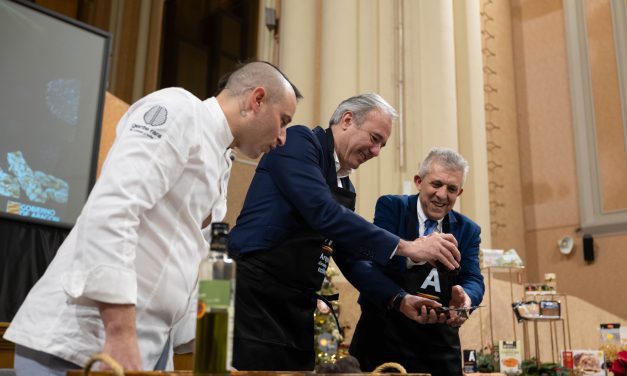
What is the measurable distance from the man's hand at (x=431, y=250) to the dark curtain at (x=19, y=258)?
2941 millimetres

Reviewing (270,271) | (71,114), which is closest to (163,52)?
(71,114)

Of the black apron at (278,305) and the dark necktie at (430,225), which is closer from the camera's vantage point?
the black apron at (278,305)

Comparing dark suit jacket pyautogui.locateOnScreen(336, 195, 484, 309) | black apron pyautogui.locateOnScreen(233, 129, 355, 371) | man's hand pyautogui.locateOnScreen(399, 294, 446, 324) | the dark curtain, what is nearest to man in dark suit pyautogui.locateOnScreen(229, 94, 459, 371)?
black apron pyautogui.locateOnScreen(233, 129, 355, 371)

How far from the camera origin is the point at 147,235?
115 centimetres

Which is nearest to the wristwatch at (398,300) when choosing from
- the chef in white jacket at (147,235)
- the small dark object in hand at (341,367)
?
the chef in white jacket at (147,235)

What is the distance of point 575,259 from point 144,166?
232 inches

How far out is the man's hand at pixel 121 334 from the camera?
38.6 inches

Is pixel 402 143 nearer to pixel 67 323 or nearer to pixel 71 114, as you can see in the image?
pixel 71 114

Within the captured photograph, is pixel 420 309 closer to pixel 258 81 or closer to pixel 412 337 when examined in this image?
pixel 412 337

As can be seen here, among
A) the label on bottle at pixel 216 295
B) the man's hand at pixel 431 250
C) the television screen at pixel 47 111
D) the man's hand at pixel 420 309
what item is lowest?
the label on bottle at pixel 216 295

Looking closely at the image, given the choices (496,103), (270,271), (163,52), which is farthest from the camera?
(163,52)

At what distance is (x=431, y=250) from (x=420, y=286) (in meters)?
0.35

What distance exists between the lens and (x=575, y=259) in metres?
6.24

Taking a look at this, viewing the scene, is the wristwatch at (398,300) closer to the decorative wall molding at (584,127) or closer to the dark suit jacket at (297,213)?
the dark suit jacket at (297,213)
